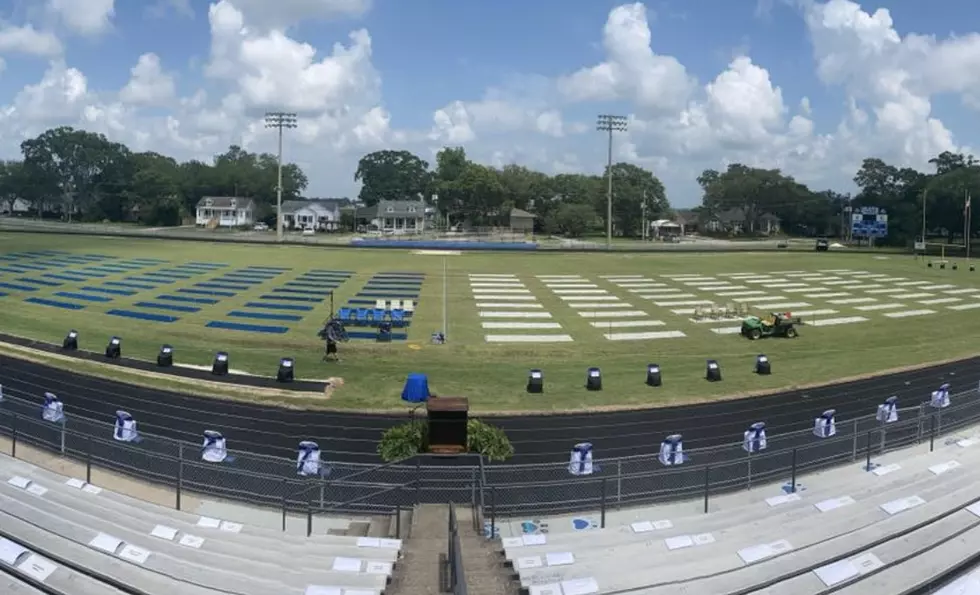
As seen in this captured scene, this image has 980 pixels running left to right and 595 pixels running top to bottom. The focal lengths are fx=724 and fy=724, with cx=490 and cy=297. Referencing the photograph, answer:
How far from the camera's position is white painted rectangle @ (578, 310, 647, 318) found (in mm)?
42594

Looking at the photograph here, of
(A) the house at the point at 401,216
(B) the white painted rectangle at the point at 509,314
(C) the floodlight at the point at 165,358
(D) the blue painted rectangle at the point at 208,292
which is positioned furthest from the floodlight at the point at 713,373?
(A) the house at the point at 401,216

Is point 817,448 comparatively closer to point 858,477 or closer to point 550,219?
point 858,477

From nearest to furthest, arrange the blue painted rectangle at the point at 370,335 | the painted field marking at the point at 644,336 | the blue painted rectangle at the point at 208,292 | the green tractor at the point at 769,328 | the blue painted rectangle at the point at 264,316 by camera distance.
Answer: the blue painted rectangle at the point at 370,335 < the painted field marking at the point at 644,336 < the green tractor at the point at 769,328 < the blue painted rectangle at the point at 264,316 < the blue painted rectangle at the point at 208,292

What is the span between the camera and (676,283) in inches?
2271

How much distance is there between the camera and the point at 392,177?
175750 mm

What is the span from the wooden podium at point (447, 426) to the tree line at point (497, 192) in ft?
361

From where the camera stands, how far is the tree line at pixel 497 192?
128 meters

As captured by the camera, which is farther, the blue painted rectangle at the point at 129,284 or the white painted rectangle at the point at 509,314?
the blue painted rectangle at the point at 129,284

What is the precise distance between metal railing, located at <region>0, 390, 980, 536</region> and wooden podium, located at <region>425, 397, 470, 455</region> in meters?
0.37

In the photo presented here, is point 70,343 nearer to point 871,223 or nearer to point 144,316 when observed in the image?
point 144,316

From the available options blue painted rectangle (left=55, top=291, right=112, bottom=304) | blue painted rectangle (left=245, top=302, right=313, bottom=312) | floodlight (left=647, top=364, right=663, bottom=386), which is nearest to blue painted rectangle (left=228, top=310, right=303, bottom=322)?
blue painted rectangle (left=245, top=302, right=313, bottom=312)

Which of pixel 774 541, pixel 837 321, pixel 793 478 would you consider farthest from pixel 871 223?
pixel 774 541

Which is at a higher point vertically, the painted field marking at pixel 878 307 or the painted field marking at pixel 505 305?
the painted field marking at pixel 878 307

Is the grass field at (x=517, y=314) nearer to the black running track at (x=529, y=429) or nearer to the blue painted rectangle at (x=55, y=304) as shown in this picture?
the blue painted rectangle at (x=55, y=304)
